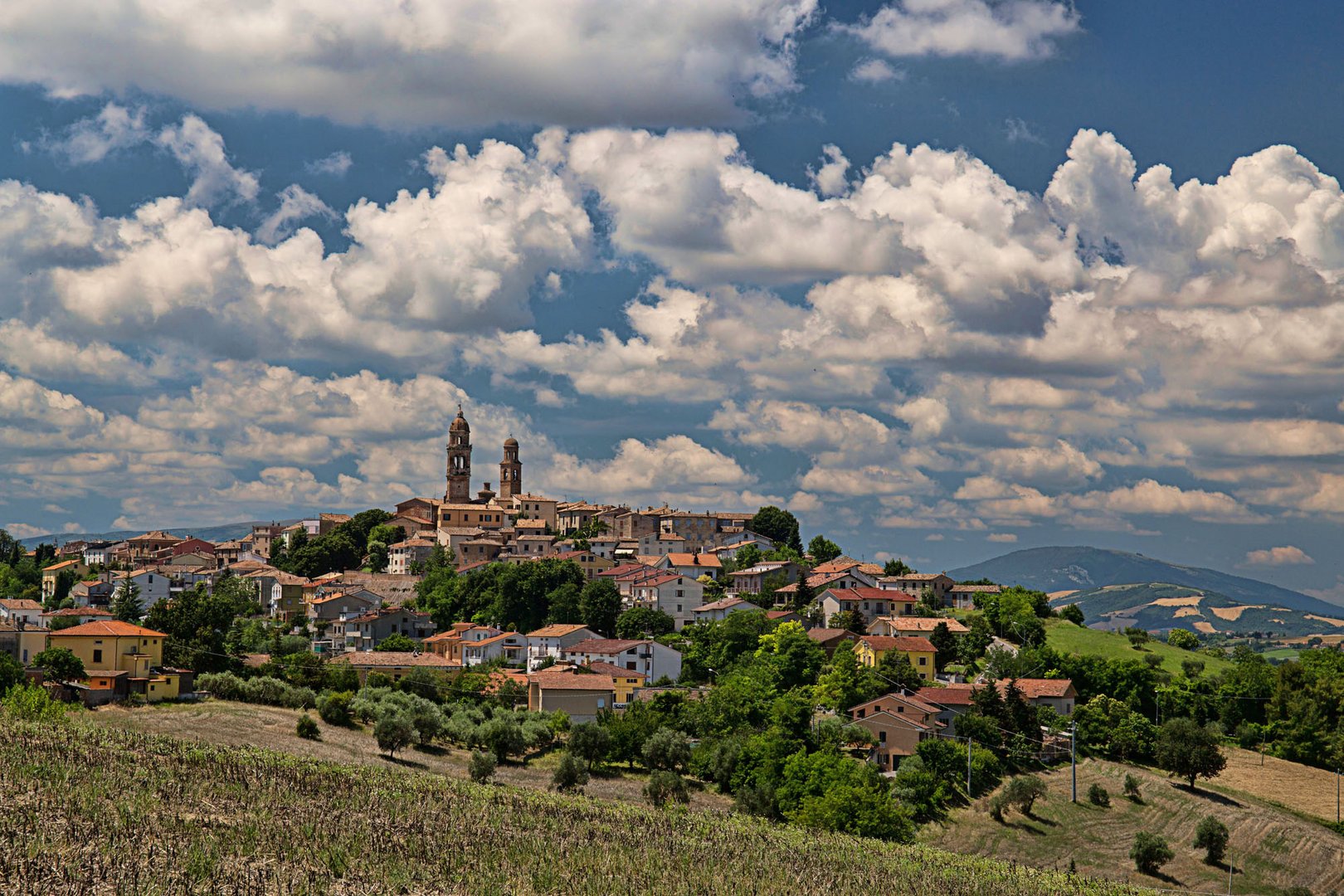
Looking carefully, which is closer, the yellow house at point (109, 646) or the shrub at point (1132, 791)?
the shrub at point (1132, 791)

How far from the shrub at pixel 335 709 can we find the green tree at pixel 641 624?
29.2 m

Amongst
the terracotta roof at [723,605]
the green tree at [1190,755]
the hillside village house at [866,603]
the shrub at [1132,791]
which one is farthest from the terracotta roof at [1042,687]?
the terracotta roof at [723,605]

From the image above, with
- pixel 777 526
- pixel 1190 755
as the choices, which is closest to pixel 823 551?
pixel 777 526

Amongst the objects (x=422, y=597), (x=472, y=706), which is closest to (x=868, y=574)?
(x=422, y=597)

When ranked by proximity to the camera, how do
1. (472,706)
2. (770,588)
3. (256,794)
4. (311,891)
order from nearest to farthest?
(311,891)
(256,794)
(472,706)
(770,588)

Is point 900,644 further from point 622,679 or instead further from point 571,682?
point 571,682

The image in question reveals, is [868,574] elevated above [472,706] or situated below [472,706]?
above

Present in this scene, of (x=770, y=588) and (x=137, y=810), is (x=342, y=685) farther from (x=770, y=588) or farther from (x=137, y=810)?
(x=137, y=810)

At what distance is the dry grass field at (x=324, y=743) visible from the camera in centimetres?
6388

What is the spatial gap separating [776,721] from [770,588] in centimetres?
3700

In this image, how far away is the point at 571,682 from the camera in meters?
81.4

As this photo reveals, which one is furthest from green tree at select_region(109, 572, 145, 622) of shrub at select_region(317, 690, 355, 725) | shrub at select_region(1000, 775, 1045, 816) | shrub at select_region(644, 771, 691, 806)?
shrub at select_region(1000, 775, 1045, 816)

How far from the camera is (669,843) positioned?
139 ft

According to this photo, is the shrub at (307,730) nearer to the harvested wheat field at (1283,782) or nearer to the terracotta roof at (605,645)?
the terracotta roof at (605,645)
